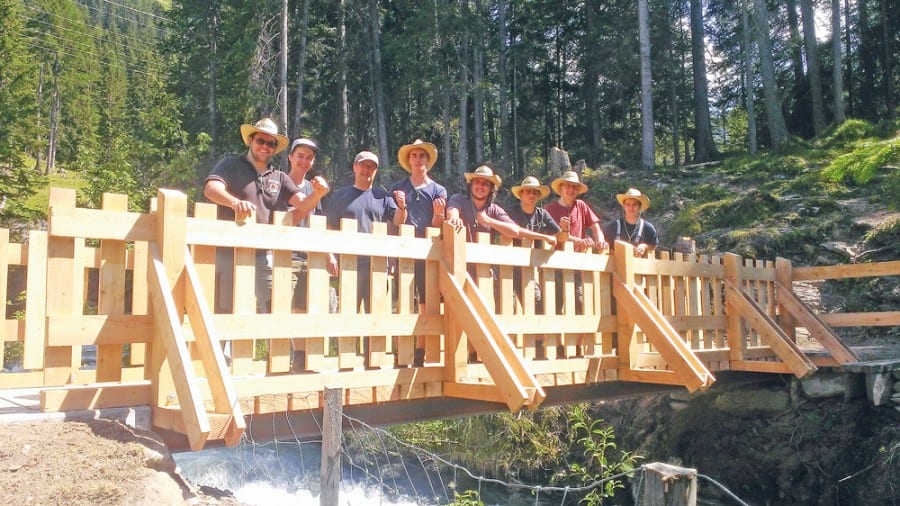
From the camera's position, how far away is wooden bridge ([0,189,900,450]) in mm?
3523

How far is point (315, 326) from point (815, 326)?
6485mm

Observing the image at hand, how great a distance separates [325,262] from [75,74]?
58.2m

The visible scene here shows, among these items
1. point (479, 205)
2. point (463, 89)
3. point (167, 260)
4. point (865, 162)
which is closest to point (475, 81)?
point (463, 89)

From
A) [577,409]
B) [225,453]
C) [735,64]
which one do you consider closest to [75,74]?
[735,64]

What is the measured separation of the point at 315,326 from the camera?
432cm

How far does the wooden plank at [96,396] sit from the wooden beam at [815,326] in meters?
7.20

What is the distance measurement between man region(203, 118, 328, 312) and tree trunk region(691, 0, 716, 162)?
78.5ft

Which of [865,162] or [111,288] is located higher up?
[865,162]

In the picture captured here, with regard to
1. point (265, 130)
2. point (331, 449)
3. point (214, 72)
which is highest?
point (214, 72)

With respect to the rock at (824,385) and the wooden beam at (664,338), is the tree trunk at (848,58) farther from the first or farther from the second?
the wooden beam at (664,338)

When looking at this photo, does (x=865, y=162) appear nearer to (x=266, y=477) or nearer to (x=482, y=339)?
(x=482, y=339)

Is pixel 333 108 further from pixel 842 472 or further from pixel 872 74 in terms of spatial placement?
pixel 842 472

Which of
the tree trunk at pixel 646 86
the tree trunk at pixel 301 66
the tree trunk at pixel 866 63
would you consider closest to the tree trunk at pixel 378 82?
the tree trunk at pixel 301 66

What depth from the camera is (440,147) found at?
31094 millimetres
